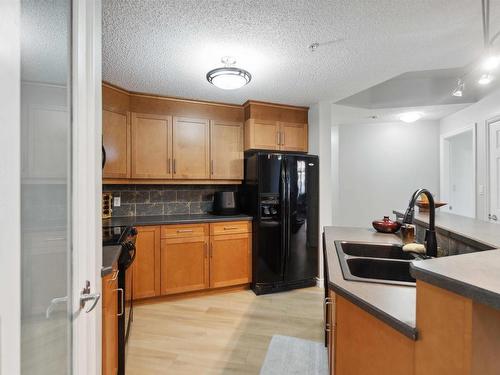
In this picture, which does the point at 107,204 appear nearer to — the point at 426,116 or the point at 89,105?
the point at 89,105

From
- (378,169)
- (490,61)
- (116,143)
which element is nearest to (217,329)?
(116,143)

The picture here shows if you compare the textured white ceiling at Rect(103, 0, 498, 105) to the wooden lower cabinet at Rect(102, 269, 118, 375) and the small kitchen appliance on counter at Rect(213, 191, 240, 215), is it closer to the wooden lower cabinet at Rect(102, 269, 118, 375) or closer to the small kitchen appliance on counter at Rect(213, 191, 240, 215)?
the small kitchen appliance on counter at Rect(213, 191, 240, 215)

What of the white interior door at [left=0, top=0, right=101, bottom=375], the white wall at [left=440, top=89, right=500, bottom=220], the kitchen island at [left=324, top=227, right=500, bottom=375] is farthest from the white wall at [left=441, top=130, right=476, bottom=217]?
the white interior door at [left=0, top=0, right=101, bottom=375]

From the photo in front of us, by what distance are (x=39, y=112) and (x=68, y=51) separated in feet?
1.05

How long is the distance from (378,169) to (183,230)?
3.44 meters

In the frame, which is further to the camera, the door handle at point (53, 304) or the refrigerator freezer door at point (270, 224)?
the refrigerator freezer door at point (270, 224)

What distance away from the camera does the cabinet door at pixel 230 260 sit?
3031 mm

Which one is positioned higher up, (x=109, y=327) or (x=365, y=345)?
(x=365, y=345)

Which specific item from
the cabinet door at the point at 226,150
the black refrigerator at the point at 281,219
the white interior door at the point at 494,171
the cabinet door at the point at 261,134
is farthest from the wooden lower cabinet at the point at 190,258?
the white interior door at the point at 494,171

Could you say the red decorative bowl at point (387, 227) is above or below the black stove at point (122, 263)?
above

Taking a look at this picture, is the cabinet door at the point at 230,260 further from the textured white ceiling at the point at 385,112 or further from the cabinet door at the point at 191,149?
the textured white ceiling at the point at 385,112

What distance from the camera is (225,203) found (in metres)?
3.32

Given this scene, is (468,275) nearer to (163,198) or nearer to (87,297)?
(87,297)

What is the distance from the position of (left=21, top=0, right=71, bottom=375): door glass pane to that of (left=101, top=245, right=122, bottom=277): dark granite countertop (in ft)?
1.17
